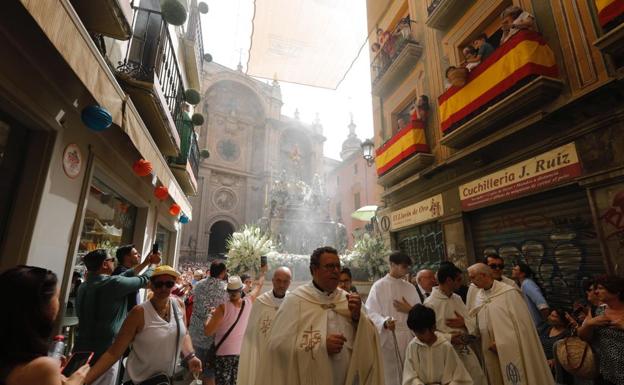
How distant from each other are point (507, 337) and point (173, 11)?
7.48m

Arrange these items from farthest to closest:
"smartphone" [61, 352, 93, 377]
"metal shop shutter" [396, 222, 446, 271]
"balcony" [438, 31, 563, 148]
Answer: "metal shop shutter" [396, 222, 446, 271] → "balcony" [438, 31, 563, 148] → "smartphone" [61, 352, 93, 377]

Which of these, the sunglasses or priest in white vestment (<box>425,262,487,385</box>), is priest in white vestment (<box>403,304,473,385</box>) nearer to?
priest in white vestment (<box>425,262,487,385</box>)

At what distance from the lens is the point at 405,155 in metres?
9.02

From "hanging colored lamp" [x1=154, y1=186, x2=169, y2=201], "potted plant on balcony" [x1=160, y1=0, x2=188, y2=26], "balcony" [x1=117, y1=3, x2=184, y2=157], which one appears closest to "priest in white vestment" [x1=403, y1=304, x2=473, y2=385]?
"balcony" [x1=117, y1=3, x2=184, y2=157]

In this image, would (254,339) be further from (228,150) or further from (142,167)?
(228,150)

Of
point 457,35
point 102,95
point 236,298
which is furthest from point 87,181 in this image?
point 457,35

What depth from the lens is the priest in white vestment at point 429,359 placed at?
280 centimetres

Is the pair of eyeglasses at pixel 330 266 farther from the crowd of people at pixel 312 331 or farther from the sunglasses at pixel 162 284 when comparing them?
the sunglasses at pixel 162 284

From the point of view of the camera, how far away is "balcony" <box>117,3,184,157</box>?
518cm

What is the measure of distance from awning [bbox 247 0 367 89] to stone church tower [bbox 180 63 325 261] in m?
22.6

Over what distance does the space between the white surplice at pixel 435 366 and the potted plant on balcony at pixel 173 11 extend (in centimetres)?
682

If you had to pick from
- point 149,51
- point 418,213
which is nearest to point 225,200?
point 418,213

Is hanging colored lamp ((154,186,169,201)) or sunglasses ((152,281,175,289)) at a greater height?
hanging colored lamp ((154,186,169,201))

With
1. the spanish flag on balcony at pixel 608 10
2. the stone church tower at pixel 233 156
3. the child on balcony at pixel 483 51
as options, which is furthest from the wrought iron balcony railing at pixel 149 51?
the stone church tower at pixel 233 156
